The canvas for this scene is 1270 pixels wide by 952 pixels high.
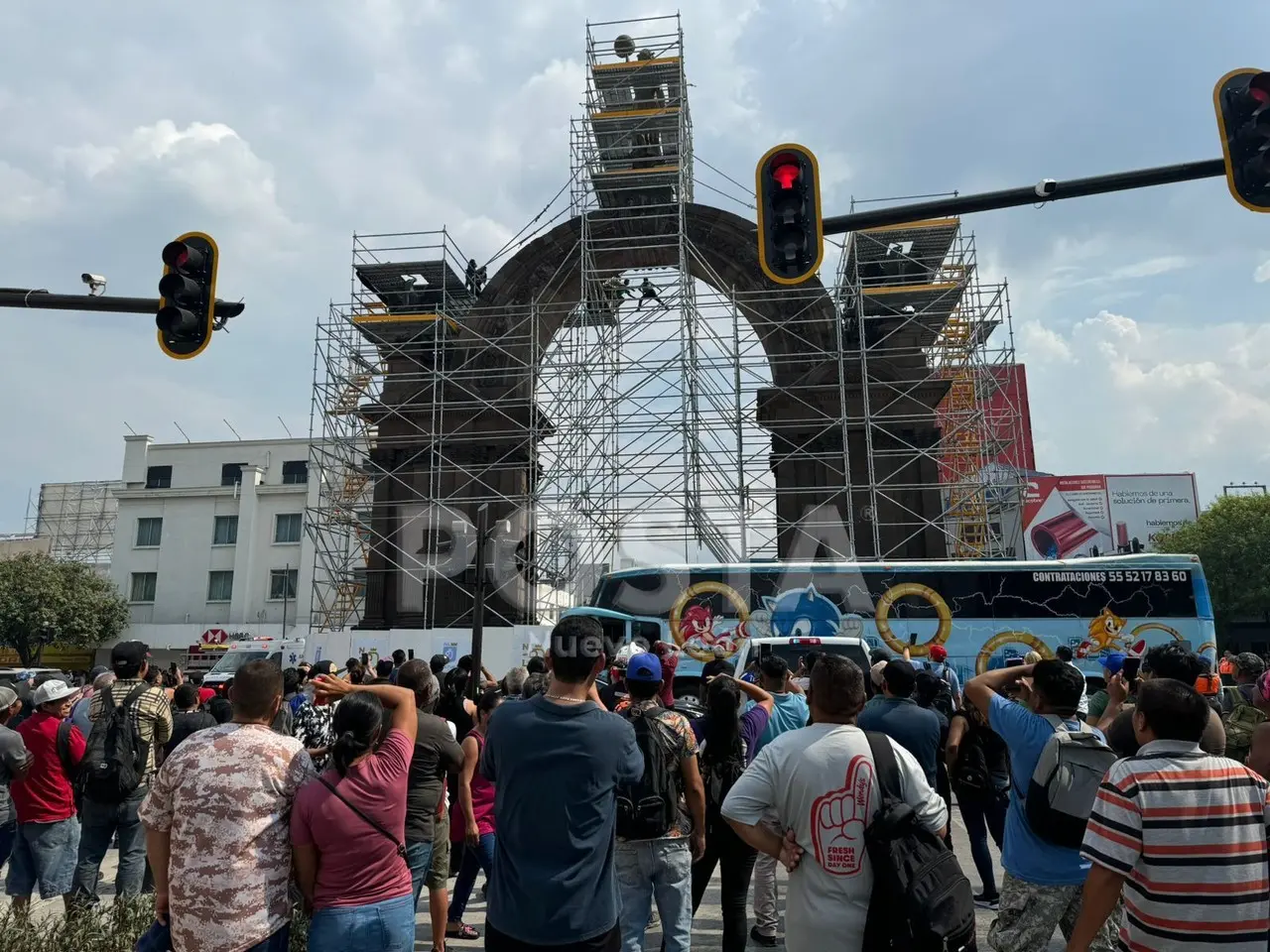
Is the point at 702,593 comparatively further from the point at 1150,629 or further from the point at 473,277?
the point at 473,277

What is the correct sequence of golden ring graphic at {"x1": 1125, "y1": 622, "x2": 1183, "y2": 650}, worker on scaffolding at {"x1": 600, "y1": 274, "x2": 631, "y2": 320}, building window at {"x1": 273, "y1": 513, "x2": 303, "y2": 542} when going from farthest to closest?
building window at {"x1": 273, "y1": 513, "x2": 303, "y2": 542} → worker on scaffolding at {"x1": 600, "y1": 274, "x2": 631, "y2": 320} → golden ring graphic at {"x1": 1125, "y1": 622, "x2": 1183, "y2": 650}

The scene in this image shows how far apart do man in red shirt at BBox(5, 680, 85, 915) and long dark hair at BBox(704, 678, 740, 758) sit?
4507 mm

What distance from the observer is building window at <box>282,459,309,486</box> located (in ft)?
Result: 162

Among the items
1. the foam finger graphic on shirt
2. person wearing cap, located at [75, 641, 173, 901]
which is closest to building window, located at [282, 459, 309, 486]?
person wearing cap, located at [75, 641, 173, 901]

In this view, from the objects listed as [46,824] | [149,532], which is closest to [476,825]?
[46,824]

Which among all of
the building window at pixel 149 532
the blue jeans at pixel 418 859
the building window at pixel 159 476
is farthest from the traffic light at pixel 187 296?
the building window at pixel 159 476

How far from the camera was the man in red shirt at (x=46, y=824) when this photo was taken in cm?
661

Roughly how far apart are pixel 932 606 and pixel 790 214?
12.8 m

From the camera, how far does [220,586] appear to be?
144ft

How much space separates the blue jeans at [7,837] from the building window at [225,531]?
131 ft

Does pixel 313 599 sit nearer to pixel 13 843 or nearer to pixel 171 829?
pixel 13 843

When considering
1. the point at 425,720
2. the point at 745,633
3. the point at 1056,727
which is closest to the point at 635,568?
the point at 745,633

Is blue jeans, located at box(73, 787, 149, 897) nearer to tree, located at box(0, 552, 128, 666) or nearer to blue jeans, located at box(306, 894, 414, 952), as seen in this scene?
blue jeans, located at box(306, 894, 414, 952)

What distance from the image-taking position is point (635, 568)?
65.0 feet
